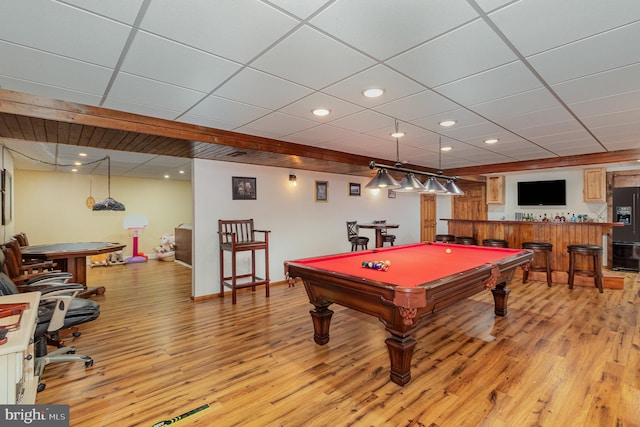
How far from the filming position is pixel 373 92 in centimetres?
260

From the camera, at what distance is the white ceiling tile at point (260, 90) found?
2299mm

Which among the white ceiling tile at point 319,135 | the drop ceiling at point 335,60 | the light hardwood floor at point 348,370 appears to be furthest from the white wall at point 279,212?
the drop ceiling at point 335,60

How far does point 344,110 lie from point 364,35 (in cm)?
130

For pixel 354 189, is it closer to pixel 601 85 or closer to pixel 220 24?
pixel 601 85

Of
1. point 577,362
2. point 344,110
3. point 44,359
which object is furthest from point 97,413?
point 577,362

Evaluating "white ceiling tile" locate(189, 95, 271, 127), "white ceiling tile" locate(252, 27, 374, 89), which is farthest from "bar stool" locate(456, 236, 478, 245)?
"white ceiling tile" locate(252, 27, 374, 89)

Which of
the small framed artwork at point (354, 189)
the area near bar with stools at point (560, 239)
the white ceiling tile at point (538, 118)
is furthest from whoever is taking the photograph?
the small framed artwork at point (354, 189)

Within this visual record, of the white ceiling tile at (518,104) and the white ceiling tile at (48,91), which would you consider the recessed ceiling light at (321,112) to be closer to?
the white ceiling tile at (518,104)

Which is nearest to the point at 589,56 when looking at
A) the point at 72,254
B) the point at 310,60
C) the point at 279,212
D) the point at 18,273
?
the point at 310,60

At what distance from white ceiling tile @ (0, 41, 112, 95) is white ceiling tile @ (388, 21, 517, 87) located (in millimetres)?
2100

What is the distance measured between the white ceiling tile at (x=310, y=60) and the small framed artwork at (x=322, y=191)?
3951mm

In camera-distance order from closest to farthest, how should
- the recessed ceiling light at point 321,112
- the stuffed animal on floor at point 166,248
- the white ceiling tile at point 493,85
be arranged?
1. the white ceiling tile at point 493,85
2. the recessed ceiling light at point 321,112
3. the stuffed animal on floor at point 166,248

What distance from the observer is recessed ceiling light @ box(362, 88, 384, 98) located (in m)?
2.56

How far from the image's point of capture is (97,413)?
2.09m
